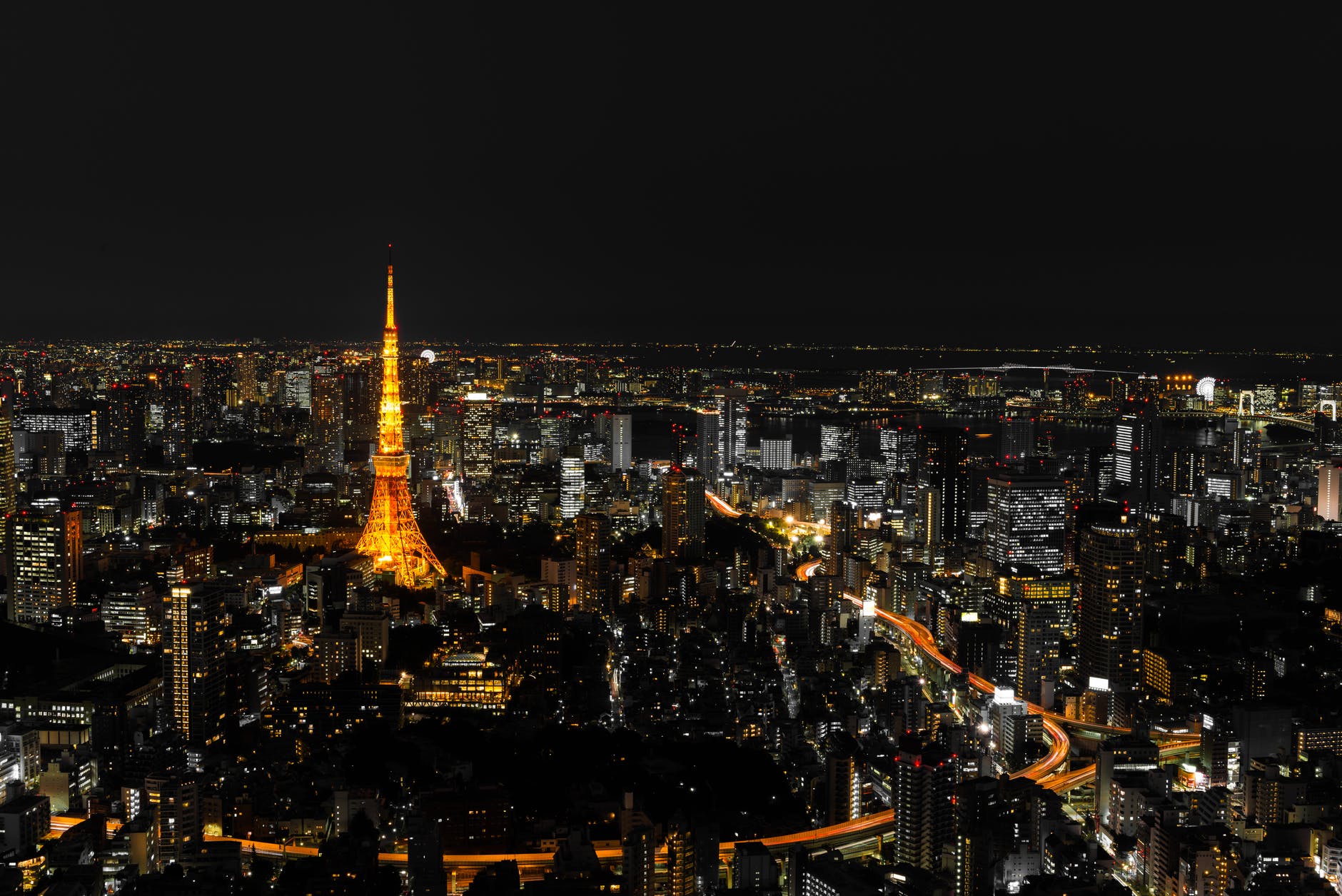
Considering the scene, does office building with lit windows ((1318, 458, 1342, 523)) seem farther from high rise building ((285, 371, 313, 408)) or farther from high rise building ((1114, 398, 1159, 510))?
high rise building ((285, 371, 313, 408))

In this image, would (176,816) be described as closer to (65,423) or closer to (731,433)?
(65,423)

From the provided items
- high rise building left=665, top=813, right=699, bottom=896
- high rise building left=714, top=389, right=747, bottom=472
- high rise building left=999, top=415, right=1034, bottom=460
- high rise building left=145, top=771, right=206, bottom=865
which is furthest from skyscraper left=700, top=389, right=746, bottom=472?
high rise building left=665, top=813, right=699, bottom=896

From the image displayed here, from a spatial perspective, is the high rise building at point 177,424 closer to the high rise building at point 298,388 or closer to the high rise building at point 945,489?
the high rise building at point 298,388

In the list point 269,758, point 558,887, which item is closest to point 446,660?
point 269,758

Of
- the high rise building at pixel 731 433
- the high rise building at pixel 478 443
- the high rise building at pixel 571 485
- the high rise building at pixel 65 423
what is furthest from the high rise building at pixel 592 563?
the high rise building at pixel 731 433

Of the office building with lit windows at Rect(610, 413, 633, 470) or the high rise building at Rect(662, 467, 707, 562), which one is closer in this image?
the high rise building at Rect(662, 467, 707, 562)

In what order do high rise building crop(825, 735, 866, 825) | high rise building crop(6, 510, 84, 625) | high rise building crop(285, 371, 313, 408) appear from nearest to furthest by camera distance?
1. high rise building crop(825, 735, 866, 825)
2. high rise building crop(6, 510, 84, 625)
3. high rise building crop(285, 371, 313, 408)

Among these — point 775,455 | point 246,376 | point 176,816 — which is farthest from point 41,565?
point 775,455

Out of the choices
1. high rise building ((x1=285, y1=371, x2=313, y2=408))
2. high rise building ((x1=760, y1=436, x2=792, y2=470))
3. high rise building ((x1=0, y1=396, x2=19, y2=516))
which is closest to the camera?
high rise building ((x1=0, y1=396, x2=19, y2=516))
